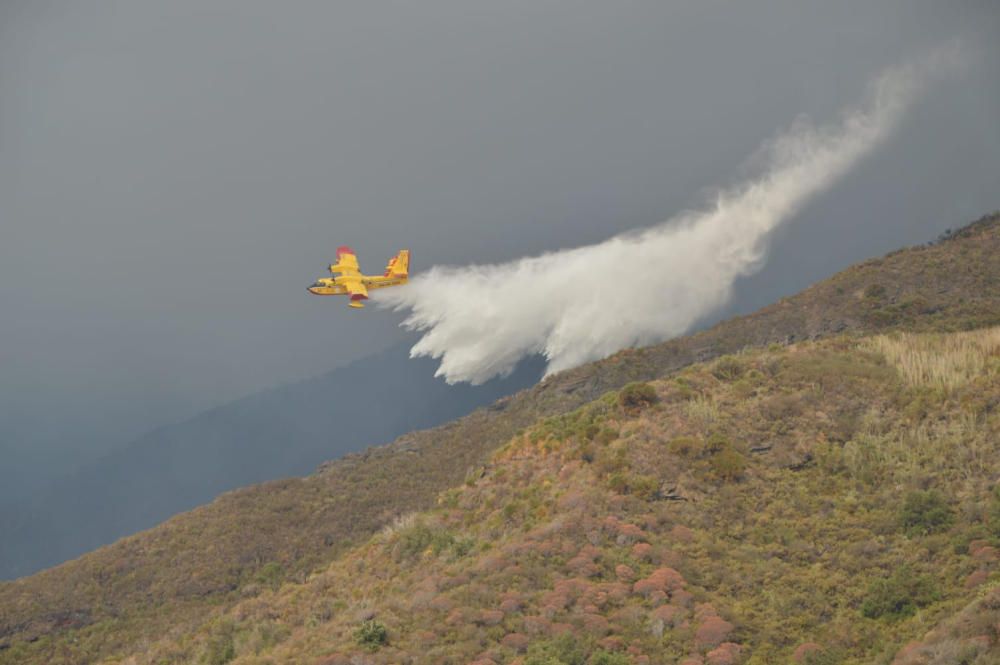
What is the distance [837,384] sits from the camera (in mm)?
46312

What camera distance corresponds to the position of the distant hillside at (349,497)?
6931 centimetres

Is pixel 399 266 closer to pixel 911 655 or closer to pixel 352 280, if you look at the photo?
pixel 352 280

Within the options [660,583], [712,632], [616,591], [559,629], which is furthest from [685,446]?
[559,629]

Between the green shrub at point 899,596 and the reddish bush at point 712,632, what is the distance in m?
4.80

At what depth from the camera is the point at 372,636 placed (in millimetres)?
28609

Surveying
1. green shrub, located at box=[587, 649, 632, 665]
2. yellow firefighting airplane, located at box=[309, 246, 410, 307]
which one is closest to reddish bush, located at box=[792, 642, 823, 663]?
green shrub, located at box=[587, 649, 632, 665]

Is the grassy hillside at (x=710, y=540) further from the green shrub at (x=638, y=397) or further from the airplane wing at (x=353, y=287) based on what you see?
the airplane wing at (x=353, y=287)

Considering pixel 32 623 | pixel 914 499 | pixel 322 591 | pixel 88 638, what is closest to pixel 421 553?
pixel 322 591

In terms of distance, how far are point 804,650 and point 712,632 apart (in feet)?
9.70

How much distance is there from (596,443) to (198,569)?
49.4 metres

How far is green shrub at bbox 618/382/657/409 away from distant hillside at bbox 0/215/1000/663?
11.0 m

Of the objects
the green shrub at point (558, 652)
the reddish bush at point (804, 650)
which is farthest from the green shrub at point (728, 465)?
the green shrub at point (558, 652)

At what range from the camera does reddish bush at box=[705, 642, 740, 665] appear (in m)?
24.5

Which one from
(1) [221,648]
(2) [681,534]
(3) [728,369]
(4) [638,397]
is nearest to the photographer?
(2) [681,534]
